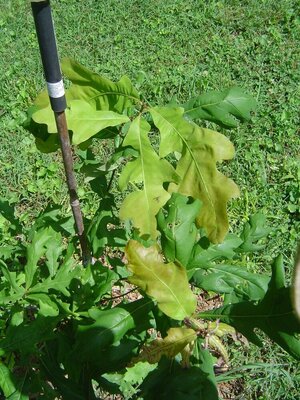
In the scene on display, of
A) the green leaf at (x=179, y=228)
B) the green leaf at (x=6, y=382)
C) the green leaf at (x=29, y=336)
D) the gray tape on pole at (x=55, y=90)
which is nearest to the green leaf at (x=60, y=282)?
the green leaf at (x=29, y=336)

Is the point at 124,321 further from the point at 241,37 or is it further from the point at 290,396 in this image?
the point at 241,37

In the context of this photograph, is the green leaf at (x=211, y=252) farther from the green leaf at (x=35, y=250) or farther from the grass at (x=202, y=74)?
the grass at (x=202, y=74)

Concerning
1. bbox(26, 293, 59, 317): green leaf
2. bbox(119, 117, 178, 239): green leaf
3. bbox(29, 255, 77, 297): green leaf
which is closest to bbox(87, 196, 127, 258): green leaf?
bbox(29, 255, 77, 297): green leaf

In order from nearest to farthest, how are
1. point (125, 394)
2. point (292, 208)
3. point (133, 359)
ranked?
point (133, 359) → point (125, 394) → point (292, 208)

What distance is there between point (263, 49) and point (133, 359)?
137 inches

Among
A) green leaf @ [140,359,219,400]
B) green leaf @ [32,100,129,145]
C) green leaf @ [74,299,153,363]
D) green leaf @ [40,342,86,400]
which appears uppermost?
green leaf @ [32,100,129,145]

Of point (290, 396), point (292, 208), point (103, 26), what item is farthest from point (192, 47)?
point (290, 396)

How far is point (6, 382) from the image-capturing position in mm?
1671

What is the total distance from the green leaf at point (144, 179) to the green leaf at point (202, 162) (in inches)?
2.2

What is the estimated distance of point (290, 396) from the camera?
251cm

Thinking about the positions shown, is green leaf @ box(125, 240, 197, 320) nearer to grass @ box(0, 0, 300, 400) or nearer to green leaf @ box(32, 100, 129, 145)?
green leaf @ box(32, 100, 129, 145)

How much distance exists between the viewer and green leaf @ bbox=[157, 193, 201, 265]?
1.59 m

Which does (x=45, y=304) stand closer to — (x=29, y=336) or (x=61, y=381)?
(x=29, y=336)

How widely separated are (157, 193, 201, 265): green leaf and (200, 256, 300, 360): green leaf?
0.70ft
